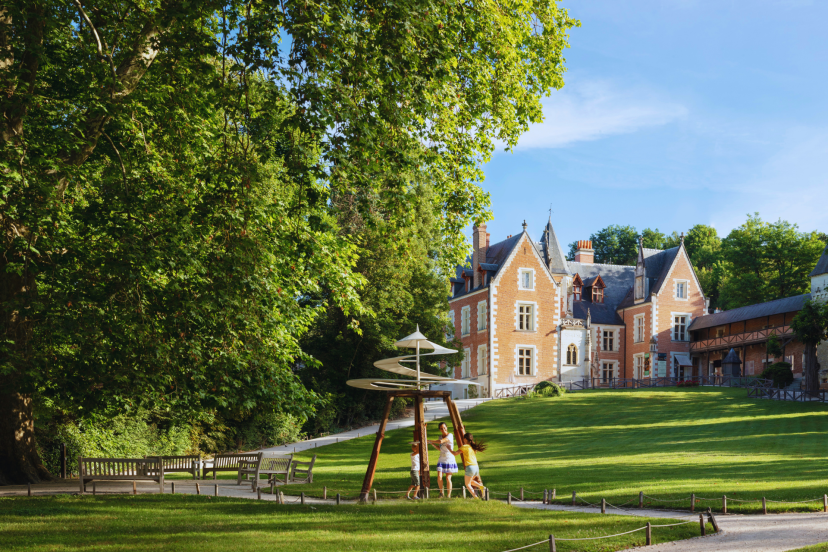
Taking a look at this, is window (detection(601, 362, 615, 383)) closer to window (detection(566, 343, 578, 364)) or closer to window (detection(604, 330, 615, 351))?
window (detection(604, 330, 615, 351))

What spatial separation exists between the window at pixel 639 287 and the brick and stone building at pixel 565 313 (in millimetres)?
78

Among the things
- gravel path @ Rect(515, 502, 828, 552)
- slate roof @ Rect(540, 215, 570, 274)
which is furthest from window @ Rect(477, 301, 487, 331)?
gravel path @ Rect(515, 502, 828, 552)

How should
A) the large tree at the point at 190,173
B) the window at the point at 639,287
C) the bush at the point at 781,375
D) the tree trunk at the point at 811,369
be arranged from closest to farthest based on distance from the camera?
the large tree at the point at 190,173, the tree trunk at the point at 811,369, the bush at the point at 781,375, the window at the point at 639,287

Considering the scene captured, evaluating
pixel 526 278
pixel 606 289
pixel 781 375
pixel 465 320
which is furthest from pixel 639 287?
pixel 781 375

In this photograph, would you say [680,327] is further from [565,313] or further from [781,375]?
[781,375]

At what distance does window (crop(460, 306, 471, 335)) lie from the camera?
173 feet

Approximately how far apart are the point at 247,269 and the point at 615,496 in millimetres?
8799

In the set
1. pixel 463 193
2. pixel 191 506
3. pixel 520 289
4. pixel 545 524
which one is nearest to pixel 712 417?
pixel 520 289

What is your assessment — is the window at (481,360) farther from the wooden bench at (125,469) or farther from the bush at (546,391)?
the wooden bench at (125,469)

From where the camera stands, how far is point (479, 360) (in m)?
50.4

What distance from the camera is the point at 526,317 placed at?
5016 centimetres

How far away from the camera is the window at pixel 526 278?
49.8 meters

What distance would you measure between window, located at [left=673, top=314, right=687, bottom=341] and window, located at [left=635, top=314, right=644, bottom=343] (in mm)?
2408

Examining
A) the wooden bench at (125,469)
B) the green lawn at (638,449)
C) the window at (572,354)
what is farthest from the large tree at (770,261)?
the wooden bench at (125,469)
